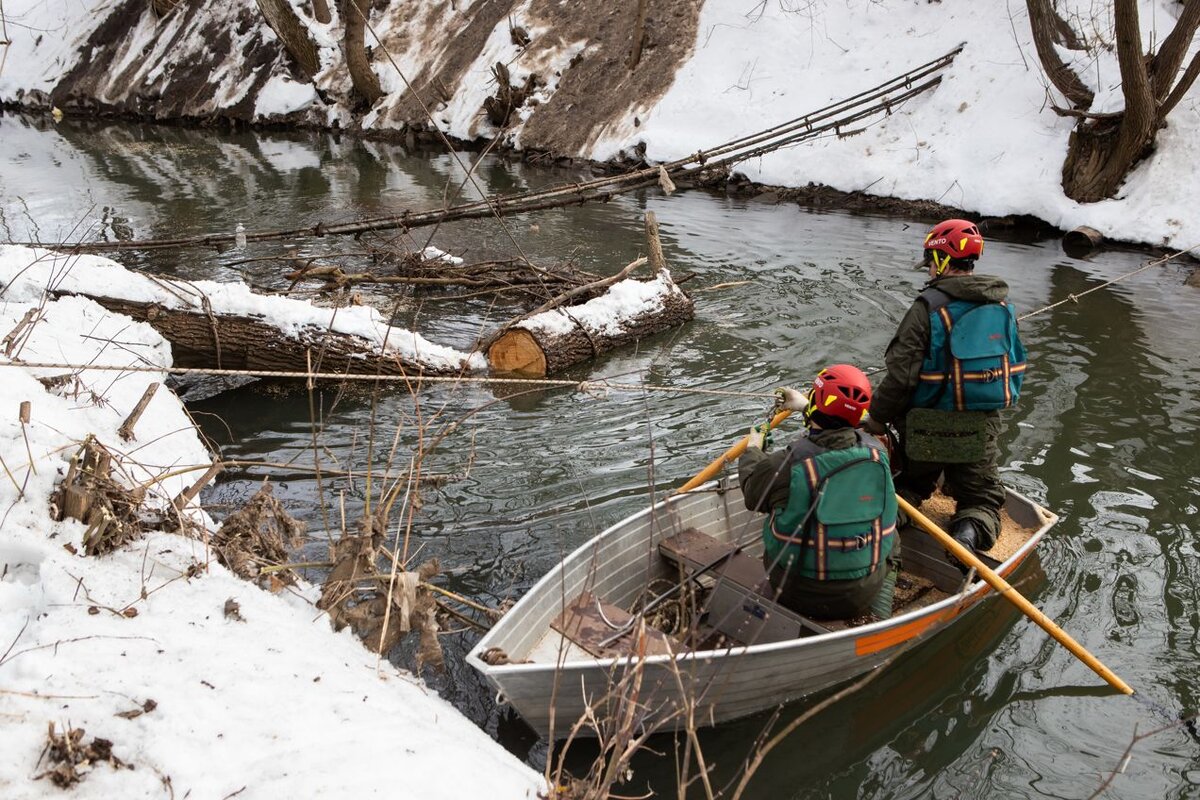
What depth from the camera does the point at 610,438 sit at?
7.30 meters

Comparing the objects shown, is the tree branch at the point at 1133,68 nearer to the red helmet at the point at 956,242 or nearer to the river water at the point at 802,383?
the river water at the point at 802,383

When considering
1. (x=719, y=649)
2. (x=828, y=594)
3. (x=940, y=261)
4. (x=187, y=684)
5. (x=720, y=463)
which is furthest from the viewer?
(x=720, y=463)

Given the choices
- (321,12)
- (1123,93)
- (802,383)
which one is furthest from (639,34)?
(802,383)

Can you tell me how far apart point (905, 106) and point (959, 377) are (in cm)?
1288

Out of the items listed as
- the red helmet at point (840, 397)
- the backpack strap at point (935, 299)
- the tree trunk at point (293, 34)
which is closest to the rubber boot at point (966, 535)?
the backpack strap at point (935, 299)

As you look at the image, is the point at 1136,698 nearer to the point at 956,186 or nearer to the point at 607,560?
the point at 607,560

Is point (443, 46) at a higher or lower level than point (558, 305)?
higher

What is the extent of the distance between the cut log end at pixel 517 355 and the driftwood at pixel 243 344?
21.4 inches

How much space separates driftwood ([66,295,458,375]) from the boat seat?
3617mm

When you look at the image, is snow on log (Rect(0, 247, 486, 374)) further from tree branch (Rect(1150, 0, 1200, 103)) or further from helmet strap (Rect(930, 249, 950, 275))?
tree branch (Rect(1150, 0, 1200, 103))

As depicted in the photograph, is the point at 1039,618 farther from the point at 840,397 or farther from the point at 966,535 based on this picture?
the point at 840,397

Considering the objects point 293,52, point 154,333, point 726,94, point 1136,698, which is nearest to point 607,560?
point 1136,698

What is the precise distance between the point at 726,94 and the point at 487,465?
13757mm

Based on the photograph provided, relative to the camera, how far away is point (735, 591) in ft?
15.6
